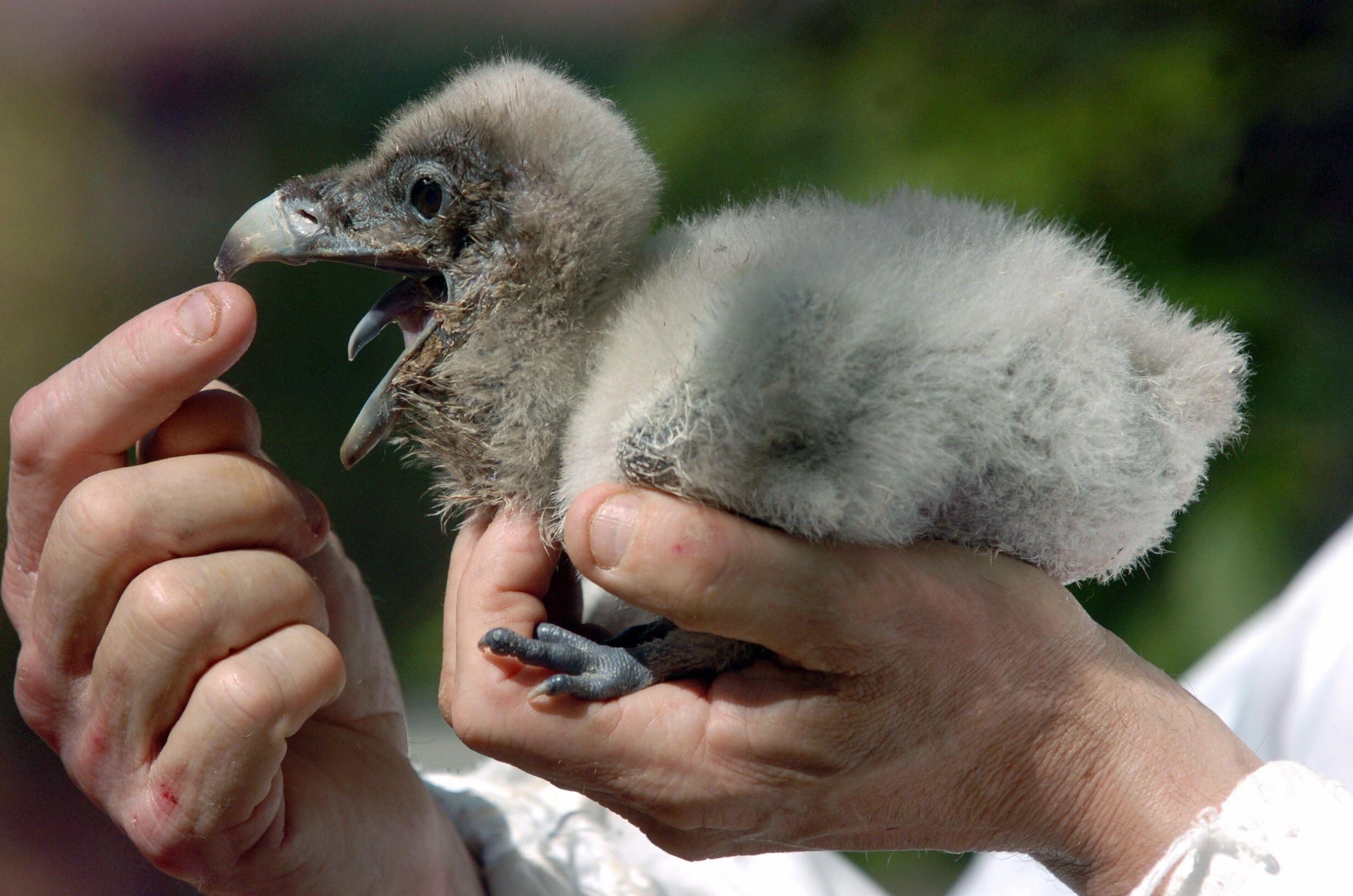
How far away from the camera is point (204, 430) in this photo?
1302 mm

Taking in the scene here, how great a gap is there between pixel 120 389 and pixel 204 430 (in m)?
0.12

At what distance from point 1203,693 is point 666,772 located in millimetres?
1561

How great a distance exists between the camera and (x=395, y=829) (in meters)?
1.58

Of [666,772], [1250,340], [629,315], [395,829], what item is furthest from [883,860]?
[629,315]

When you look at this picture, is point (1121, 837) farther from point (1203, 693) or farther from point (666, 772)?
point (1203, 693)

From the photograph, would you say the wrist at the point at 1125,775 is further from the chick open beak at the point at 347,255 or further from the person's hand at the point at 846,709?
the chick open beak at the point at 347,255

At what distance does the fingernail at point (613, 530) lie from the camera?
1052mm

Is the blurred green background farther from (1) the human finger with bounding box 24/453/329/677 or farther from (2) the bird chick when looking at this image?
(1) the human finger with bounding box 24/453/329/677

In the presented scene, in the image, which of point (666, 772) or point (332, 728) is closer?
point (666, 772)

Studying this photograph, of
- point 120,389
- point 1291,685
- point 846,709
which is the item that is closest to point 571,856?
point 846,709

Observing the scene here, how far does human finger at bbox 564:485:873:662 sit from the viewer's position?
1.04 m

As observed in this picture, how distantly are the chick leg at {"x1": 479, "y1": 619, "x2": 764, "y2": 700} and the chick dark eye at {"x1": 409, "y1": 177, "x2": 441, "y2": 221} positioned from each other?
23.9 inches

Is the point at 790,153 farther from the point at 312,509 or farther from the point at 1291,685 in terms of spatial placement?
the point at 312,509

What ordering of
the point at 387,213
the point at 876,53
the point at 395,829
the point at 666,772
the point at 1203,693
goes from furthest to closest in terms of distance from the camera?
1. the point at 876,53
2. the point at 1203,693
3. the point at 395,829
4. the point at 387,213
5. the point at 666,772
